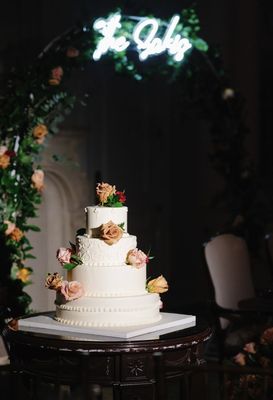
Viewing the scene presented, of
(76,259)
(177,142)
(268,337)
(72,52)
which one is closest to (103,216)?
(76,259)

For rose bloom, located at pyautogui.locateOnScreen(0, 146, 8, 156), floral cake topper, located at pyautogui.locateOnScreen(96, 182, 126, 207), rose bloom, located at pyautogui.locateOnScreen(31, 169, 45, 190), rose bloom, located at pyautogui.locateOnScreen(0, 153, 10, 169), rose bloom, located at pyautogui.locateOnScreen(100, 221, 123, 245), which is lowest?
rose bloom, located at pyautogui.locateOnScreen(100, 221, 123, 245)

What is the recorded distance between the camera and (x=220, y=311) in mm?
6445

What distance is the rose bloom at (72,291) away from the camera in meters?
4.64

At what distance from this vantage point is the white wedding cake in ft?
15.3

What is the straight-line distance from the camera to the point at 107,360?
4426 millimetres

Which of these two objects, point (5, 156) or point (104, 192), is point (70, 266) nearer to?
point (104, 192)

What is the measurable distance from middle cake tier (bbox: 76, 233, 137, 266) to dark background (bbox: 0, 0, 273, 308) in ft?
15.5

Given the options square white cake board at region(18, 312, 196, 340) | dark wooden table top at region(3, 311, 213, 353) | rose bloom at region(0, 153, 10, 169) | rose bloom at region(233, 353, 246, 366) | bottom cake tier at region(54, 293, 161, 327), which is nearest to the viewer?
dark wooden table top at region(3, 311, 213, 353)

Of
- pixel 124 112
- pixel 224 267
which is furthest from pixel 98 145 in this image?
pixel 224 267

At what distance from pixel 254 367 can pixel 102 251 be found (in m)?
1.38

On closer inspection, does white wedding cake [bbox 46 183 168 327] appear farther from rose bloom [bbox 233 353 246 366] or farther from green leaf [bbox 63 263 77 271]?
rose bloom [bbox 233 353 246 366]

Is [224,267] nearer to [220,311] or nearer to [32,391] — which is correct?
[220,311]

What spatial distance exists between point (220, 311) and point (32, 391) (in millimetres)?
2290

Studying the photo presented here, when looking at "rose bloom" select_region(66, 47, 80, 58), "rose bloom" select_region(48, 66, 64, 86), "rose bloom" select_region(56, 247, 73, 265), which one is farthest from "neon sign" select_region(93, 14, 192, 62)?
"rose bloom" select_region(56, 247, 73, 265)
